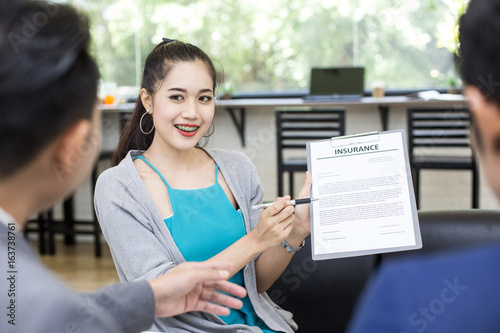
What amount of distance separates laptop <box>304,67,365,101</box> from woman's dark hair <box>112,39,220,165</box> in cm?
275

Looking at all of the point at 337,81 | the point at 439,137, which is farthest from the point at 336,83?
the point at 439,137

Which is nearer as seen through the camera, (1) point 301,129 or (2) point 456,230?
(2) point 456,230

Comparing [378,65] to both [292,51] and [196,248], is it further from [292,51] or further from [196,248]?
[196,248]

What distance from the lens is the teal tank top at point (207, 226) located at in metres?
1.60

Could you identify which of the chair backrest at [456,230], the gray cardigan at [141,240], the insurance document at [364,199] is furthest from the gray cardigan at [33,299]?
the chair backrest at [456,230]

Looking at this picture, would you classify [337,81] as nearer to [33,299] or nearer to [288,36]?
[288,36]

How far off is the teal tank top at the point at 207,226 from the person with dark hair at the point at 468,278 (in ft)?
3.38

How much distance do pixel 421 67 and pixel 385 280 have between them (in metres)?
4.60

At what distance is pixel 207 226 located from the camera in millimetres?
1639

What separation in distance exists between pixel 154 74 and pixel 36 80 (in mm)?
1070

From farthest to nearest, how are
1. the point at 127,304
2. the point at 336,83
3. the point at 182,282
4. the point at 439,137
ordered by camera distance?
the point at 336,83 → the point at 439,137 → the point at 182,282 → the point at 127,304

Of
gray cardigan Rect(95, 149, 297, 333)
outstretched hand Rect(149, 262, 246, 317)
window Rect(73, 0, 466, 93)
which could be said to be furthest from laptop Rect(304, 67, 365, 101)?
outstretched hand Rect(149, 262, 246, 317)

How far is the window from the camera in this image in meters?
4.85

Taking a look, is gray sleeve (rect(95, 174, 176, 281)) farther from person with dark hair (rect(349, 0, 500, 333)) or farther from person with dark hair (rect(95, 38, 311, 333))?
person with dark hair (rect(349, 0, 500, 333))
